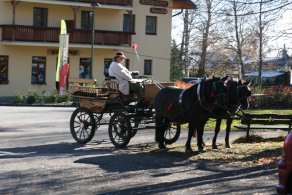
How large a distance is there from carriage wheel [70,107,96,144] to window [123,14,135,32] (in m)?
34.5

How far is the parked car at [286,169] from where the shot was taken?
22.6ft

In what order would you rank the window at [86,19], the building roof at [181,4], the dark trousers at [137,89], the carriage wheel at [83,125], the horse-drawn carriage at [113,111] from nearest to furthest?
the horse-drawn carriage at [113,111]
the dark trousers at [137,89]
the carriage wheel at [83,125]
the window at [86,19]
the building roof at [181,4]

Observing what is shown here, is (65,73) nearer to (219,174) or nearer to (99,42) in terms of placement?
(219,174)

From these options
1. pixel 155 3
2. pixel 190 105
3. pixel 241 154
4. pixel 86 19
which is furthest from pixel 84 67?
pixel 241 154

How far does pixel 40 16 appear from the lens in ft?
152

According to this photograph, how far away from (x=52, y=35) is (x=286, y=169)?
128ft

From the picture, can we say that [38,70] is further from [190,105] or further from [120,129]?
[190,105]

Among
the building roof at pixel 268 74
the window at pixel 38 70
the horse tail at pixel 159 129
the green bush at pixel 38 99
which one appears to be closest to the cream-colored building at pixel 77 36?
the window at pixel 38 70

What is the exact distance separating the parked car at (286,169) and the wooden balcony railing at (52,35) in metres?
38.6

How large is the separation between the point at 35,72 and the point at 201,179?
38.5 m

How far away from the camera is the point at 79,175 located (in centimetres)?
1027

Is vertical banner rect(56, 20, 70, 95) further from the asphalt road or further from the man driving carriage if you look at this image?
the asphalt road

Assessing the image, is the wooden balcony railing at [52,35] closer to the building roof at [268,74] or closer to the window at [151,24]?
the window at [151,24]

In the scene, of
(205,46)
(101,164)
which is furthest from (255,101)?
(205,46)
